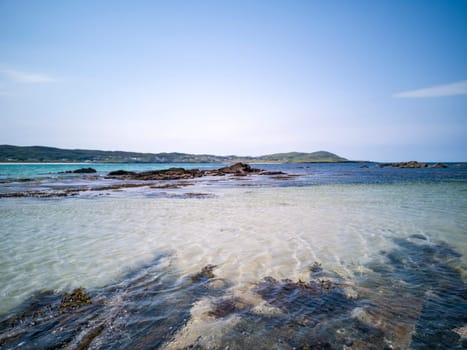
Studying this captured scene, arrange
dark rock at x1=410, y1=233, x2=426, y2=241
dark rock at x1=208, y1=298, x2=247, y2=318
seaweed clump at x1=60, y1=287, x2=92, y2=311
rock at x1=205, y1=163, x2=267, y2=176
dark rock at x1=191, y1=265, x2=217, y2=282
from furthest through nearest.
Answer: rock at x1=205, y1=163, x2=267, y2=176 → dark rock at x1=410, y1=233, x2=426, y2=241 → dark rock at x1=191, y1=265, x2=217, y2=282 → seaweed clump at x1=60, y1=287, x2=92, y2=311 → dark rock at x1=208, y1=298, x2=247, y2=318

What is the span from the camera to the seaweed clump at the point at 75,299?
4.41 metres

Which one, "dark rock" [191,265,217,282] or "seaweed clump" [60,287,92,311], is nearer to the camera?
"seaweed clump" [60,287,92,311]

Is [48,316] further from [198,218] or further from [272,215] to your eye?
[272,215]

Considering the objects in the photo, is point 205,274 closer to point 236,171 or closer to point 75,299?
point 75,299

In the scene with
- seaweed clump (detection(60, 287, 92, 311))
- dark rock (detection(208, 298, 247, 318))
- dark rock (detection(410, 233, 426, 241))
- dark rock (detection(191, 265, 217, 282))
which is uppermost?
dark rock (detection(410, 233, 426, 241))

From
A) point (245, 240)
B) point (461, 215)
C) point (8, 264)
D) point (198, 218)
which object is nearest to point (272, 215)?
point (198, 218)

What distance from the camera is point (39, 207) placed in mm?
15195

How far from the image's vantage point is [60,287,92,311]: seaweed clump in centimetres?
441

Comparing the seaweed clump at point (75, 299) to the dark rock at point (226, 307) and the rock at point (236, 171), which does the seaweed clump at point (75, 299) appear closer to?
the dark rock at point (226, 307)

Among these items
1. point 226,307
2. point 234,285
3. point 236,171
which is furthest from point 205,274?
point 236,171

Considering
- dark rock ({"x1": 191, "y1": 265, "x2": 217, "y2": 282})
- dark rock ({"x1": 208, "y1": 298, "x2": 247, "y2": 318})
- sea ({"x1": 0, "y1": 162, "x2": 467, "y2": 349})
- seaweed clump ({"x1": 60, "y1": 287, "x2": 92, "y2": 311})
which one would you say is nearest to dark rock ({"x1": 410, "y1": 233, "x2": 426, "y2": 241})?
sea ({"x1": 0, "y1": 162, "x2": 467, "y2": 349})

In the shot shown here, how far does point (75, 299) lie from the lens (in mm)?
4660

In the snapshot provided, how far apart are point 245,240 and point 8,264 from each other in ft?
20.8

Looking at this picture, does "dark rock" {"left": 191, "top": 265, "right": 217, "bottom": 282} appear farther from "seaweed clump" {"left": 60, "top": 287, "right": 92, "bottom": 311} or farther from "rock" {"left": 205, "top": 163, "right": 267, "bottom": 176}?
"rock" {"left": 205, "top": 163, "right": 267, "bottom": 176}
